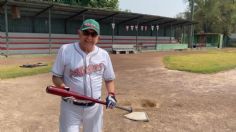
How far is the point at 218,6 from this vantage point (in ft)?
191

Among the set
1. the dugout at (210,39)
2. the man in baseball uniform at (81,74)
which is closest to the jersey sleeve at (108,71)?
the man in baseball uniform at (81,74)

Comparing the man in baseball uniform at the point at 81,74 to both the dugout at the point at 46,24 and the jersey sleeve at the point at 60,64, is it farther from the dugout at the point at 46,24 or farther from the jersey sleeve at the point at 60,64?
the dugout at the point at 46,24

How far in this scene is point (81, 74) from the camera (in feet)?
10.7

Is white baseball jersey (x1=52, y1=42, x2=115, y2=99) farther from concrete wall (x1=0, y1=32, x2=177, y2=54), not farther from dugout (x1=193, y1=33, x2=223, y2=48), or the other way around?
dugout (x1=193, y1=33, x2=223, y2=48)

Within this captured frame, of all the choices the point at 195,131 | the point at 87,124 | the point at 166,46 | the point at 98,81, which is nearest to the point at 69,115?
the point at 87,124

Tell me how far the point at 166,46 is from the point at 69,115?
33828mm

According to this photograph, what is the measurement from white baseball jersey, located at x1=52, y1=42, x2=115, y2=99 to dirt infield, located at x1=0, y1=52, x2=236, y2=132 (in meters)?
2.49

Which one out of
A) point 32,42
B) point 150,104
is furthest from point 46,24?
point 150,104

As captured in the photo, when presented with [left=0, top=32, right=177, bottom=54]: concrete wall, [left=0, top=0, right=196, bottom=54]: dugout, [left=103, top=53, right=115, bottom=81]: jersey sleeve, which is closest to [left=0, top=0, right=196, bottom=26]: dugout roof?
[left=0, top=0, right=196, bottom=54]: dugout

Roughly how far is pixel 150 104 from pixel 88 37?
4.96m

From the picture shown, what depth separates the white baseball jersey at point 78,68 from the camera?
3.23m

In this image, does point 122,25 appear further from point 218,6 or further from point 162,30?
point 218,6

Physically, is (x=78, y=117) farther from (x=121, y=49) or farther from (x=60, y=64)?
(x=121, y=49)

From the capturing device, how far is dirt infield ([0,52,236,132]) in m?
5.85
